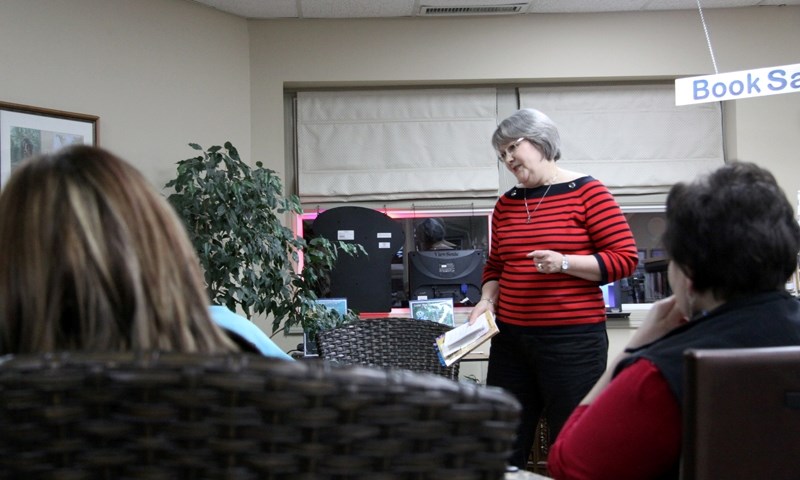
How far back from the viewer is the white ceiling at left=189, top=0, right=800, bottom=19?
15.9ft

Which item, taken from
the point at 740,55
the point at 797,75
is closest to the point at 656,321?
the point at 797,75

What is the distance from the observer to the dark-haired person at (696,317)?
3.59 feet

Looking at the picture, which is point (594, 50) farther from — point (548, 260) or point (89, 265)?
point (89, 265)

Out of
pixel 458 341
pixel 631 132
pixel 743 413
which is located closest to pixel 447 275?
pixel 631 132

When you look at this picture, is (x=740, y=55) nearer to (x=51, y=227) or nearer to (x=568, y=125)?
(x=568, y=125)

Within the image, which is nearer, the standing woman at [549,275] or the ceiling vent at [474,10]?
the standing woman at [549,275]

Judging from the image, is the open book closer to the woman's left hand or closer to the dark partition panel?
the woman's left hand

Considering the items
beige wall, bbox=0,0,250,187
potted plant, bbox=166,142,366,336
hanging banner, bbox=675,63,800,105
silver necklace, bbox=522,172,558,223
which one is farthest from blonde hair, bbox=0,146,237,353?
beige wall, bbox=0,0,250,187

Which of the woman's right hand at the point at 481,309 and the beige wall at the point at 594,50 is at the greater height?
the beige wall at the point at 594,50

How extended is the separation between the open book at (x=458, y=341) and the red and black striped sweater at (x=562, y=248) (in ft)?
0.80

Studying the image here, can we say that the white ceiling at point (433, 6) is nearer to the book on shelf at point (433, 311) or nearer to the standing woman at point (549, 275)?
the book on shelf at point (433, 311)

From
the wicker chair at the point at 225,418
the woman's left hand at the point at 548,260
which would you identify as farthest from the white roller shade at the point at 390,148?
the wicker chair at the point at 225,418

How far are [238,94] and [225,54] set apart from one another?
0.26m

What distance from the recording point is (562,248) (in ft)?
7.91
